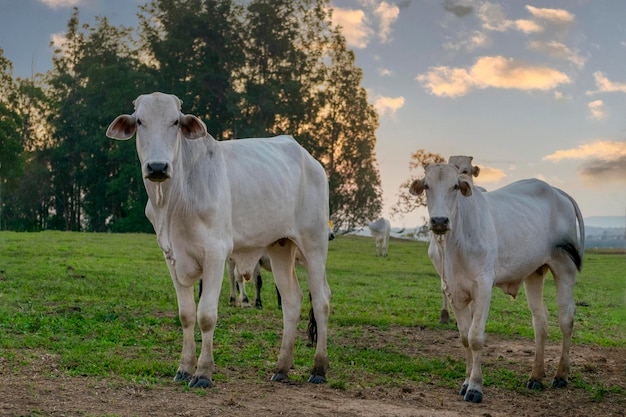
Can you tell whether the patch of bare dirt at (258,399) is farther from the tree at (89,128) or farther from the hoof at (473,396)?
the tree at (89,128)

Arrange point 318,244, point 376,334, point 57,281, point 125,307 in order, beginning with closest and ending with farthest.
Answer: point 318,244 → point 376,334 → point 125,307 → point 57,281

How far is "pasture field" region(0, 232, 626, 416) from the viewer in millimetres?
7152

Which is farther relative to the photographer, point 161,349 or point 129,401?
point 161,349

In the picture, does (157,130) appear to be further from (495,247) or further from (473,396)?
(473,396)

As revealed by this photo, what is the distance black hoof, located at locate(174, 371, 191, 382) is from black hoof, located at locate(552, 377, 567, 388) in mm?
4304

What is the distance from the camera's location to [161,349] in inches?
376

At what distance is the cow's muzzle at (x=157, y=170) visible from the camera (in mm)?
7031

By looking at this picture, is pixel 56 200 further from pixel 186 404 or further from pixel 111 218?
pixel 186 404

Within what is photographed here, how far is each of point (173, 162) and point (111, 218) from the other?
5125cm

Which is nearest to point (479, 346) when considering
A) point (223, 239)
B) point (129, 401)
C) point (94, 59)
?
point (223, 239)

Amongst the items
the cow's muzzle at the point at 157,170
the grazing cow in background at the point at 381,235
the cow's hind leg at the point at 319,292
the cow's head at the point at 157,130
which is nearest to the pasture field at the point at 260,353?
the cow's hind leg at the point at 319,292

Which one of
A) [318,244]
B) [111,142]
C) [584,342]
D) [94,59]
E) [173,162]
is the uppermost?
[94,59]

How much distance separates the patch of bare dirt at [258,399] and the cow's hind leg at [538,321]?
0.63ft

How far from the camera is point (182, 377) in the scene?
7.76 metres
